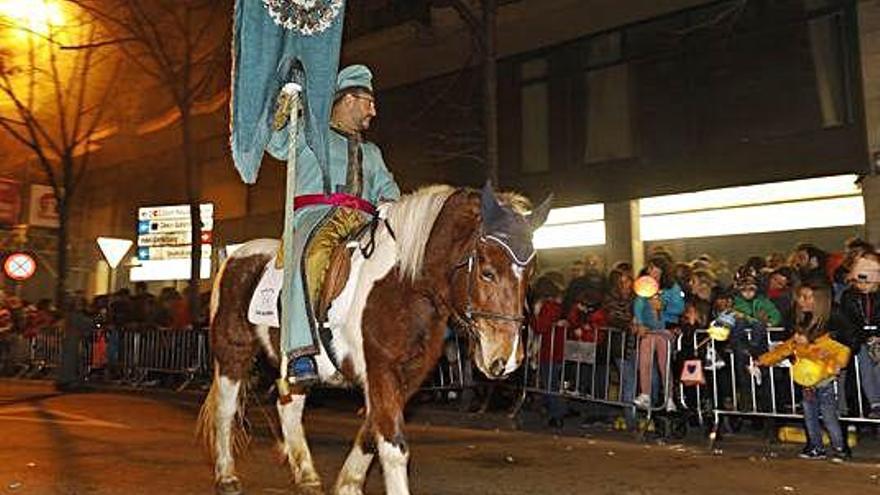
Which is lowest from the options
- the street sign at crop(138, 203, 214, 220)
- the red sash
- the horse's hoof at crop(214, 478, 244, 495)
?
the horse's hoof at crop(214, 478, 244, 495)

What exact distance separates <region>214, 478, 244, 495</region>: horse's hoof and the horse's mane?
2.29m

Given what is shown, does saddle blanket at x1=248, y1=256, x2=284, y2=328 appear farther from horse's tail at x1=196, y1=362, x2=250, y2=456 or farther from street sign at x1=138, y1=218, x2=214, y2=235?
street sign at x1=138, y1=218, x2=214, y2=235

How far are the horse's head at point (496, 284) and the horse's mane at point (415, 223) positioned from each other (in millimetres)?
314

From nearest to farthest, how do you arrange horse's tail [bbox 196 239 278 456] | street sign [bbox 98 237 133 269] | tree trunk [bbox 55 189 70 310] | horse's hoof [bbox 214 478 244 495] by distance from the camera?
horse's hoof [bbox 214 478 244 495] < horse's tail [bbox 196 239 278 456] < street sign [bbox 98 237 133 269] < tree trunk [bbox 55 189 70 310]

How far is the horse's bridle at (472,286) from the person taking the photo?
4.50m

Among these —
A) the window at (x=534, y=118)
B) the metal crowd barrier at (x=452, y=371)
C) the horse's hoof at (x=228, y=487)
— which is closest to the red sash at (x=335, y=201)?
the horse's hoof at (x=228, y=487)

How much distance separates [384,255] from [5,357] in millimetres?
19852

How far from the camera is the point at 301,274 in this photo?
5293 mm

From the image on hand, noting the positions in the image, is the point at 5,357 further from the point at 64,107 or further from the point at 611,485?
the point at 611,485

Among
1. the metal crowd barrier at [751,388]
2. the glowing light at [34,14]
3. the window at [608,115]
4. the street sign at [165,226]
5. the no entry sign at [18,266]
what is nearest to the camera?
the metal crowd barrier at [751,388]

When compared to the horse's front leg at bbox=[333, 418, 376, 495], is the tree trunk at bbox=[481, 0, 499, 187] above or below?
above

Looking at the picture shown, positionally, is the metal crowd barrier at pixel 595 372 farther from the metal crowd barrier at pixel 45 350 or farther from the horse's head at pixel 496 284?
the metal crowd barrier at pixel 45 350

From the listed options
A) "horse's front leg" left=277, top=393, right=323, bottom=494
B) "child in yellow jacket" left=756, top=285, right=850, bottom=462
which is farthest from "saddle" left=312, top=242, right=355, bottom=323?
"child in yellow jacket" left=756, top=285, right=850, bottom=462

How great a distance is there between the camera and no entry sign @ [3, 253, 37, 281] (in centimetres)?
2020
